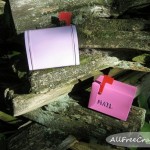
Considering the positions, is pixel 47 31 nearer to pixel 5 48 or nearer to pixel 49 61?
pixel 49 61

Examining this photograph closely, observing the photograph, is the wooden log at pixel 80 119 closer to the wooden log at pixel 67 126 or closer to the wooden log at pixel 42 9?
the wooden log at pixel 67 126

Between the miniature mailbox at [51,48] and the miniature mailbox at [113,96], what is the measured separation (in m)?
0.19

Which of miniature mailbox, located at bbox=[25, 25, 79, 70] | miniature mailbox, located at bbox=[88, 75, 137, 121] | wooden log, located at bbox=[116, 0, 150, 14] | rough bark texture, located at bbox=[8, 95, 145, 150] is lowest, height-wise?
rough bark texture, located at bbox=[8, 95, 145, 150]

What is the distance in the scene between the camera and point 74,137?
1773mm

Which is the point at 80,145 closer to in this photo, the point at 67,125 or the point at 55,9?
the point at 67,125

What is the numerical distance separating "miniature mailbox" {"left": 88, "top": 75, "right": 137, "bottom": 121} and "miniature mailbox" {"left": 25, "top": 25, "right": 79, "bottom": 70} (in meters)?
0.19

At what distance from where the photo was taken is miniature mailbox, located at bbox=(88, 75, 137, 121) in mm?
1679

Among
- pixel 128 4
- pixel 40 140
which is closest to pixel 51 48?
pixel 40 140

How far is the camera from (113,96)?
168cm

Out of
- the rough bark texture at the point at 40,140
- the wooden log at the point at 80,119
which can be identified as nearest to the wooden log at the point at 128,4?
the wooden log at the point at 80,119

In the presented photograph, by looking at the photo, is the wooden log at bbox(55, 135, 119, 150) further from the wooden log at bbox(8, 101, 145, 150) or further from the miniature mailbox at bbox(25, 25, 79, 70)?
the miniature mailbox at bbox(25, 25, 79, 70)

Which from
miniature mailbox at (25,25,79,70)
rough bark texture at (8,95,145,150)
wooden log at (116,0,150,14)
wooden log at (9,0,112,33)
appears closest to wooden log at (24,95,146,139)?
rough bark texture at (8,95,145,150)

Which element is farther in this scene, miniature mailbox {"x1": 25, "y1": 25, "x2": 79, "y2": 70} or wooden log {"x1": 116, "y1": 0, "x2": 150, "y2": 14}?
wooden log {"x1": 116, "y1": 0, "x2": 150, "y2": 14}

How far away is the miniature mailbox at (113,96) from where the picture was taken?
168 centimetres
